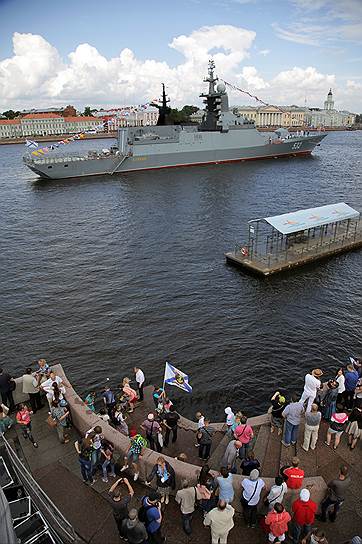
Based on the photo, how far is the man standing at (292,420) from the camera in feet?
28.9

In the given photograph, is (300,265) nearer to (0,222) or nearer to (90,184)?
(0,222)

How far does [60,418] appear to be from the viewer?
30.9 ft

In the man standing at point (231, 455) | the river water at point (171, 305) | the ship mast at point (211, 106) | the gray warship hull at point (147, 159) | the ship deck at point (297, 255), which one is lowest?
the river water at point (171, 305)

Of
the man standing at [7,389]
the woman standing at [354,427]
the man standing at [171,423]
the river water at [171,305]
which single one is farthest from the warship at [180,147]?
the woman standing at [354,427]

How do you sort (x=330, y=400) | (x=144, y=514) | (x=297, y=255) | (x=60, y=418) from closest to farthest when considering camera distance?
(x=144, y=514), (x=60, y=418), (x=330, y=400), (x=297, y=255)

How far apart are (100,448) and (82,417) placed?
1350mm

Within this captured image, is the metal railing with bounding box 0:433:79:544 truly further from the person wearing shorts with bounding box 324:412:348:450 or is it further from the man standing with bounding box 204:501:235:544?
the person wearing shorts with bounding box 324:412:348:450

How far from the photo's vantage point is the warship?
68312 mm

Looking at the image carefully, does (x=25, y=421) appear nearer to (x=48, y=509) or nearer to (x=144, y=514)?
(x=48, y=509)

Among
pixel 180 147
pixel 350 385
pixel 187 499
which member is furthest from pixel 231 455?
pixel 180 147

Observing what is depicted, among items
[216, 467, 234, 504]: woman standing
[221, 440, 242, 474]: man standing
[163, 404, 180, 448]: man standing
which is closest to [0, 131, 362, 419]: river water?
[163, 404, 180, 448]: man standing

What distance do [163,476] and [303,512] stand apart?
2593 millimetres

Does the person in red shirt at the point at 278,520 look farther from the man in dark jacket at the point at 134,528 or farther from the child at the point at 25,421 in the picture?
the child at the point at 25,421

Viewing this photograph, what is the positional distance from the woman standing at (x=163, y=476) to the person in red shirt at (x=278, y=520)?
194cm
